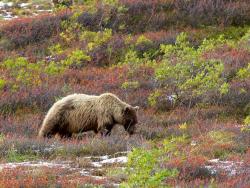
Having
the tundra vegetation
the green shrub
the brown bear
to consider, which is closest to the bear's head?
the brown bear

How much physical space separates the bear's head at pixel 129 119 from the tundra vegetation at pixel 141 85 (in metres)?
0.26

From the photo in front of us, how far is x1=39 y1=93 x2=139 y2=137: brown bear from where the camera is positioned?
44.6 ft

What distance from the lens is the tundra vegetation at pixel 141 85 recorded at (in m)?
8.95

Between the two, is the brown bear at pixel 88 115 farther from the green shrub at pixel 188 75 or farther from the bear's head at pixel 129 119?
the green shrub at pixel 188 75

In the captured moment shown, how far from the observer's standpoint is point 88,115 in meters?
13.7

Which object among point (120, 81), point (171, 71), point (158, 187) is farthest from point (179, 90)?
point (158, 187)

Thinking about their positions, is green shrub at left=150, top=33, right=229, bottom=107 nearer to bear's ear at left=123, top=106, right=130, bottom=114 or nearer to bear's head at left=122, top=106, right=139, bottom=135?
bear's head at left=122, top=106, right=139, bottom=135

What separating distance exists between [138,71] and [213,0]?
7335mm

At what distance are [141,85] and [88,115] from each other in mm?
4832

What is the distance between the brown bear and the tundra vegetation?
33 cm

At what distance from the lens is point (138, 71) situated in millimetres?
19281

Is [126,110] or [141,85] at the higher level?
[126,110]

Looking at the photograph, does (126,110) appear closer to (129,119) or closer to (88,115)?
(129,119)

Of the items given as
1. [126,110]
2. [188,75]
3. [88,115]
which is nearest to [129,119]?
[126,110]
